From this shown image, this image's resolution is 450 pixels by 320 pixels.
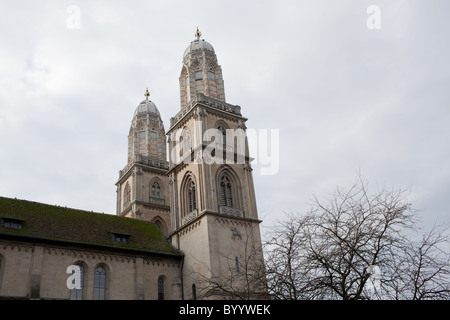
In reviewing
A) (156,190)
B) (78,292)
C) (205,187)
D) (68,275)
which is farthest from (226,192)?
(156,190)

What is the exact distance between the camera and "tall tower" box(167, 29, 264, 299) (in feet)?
104

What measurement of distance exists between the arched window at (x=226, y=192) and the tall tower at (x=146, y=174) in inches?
511

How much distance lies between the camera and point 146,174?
48188mm

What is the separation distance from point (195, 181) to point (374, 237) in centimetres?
2286

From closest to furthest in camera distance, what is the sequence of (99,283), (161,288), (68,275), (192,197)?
(68,275), (99,283), (161,288), (192,197)

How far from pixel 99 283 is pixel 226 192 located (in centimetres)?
1248

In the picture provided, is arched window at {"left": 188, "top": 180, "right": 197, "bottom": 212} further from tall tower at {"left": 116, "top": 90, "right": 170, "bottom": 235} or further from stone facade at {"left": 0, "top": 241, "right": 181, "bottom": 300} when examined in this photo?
tall tower at {"left": 116, "top": 90, "right": 170, "bottom": 235}

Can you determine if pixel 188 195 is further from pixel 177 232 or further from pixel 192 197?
pixel 177 232

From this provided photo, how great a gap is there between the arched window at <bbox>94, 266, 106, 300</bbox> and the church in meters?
0.07

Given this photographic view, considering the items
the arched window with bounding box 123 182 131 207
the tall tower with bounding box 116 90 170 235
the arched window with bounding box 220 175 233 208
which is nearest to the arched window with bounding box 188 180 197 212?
the arched window with bounding box 220 175 233 208

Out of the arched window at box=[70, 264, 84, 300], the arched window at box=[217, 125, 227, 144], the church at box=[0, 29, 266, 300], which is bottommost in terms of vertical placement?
the arched window at box=[70, 264, 84, 300]
